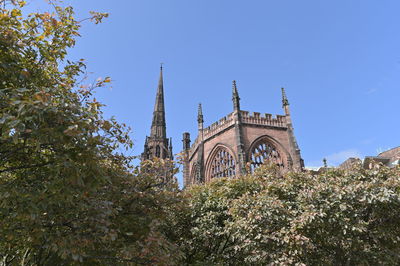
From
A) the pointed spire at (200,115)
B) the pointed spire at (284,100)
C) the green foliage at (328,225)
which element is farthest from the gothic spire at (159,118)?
the green foliage at (328,225)

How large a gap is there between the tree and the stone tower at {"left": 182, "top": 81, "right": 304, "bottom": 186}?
18.7 meters

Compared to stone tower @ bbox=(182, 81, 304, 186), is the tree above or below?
below

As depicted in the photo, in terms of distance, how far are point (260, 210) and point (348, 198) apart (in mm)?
2221

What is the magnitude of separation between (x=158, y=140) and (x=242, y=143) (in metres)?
14.2

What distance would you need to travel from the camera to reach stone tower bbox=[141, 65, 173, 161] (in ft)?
113

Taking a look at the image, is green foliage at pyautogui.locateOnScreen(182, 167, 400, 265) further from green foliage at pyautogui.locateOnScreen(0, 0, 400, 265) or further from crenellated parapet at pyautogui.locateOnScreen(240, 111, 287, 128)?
crenellated parapet at pyautogui.locateOnScreen(240, 111, 287, 128)

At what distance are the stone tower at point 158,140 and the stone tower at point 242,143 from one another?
723 centimetres

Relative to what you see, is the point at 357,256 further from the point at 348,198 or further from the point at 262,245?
the point at 262,245

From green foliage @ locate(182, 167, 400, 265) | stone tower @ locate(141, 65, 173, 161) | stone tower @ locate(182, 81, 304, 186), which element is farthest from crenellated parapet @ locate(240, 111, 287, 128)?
green foliage @ locate(182, 167, 400, 265)

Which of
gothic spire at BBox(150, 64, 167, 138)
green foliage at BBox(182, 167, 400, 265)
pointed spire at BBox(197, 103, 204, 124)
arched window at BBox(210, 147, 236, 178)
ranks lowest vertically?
green foliage at BBox(182, 167, 400, 265)

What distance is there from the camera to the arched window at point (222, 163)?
24.7 meters

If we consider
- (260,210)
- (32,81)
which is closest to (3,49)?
(32,81)

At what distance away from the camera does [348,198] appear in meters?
7.64

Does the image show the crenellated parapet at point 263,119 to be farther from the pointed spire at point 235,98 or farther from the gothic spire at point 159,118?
the gothic spire at point 159,118
